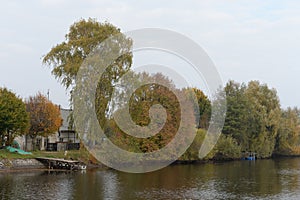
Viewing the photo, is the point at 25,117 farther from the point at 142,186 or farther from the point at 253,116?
the point at 253,116

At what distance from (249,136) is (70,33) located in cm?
4031

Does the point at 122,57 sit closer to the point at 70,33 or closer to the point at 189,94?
the point at 70,33

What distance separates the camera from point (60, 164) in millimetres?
43625

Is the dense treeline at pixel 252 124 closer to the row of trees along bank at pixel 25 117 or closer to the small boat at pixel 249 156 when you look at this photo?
the small boat at pixel 249 156

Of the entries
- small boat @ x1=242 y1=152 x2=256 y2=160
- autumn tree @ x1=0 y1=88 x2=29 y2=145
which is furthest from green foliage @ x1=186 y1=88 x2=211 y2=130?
autumn tree @ x1=0 y1=88 x2=29 y2=145

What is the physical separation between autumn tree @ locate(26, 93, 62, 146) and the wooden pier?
546 cm

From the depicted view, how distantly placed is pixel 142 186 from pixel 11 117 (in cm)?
1803

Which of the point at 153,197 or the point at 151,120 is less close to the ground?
the point at 151,120

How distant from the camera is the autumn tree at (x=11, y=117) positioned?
41287 mm

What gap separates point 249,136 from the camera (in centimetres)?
7225

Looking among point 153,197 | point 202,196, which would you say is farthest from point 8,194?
point 202,196

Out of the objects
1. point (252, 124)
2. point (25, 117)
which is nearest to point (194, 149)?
point (252, 124)

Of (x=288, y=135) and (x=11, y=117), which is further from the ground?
(x=11, y=117)

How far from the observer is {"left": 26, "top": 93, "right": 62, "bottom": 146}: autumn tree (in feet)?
156
